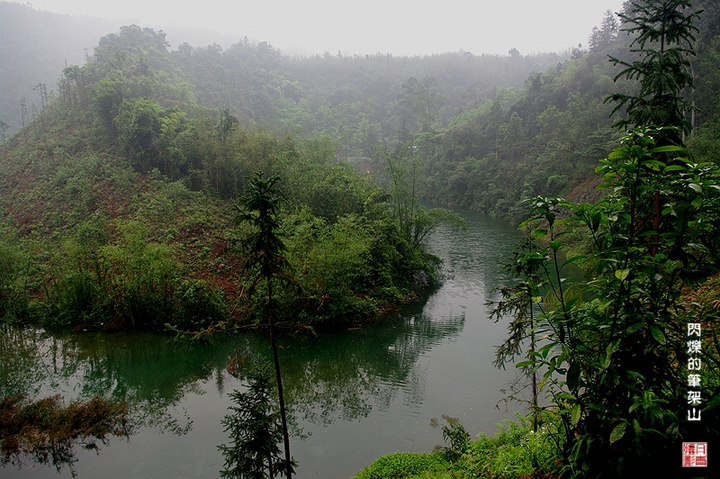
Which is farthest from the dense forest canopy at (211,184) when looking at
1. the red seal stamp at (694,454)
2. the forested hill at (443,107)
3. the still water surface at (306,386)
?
the red seal stamp at (694,454)

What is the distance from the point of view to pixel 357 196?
71.7ft

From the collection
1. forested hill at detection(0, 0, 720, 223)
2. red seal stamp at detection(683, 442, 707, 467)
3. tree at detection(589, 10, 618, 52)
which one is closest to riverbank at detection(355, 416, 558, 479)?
red seal stamp at detection(683, 442, 707, 467)

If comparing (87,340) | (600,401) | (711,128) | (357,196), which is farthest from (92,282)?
(711,128)

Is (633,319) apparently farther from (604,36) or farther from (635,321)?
(604,36)

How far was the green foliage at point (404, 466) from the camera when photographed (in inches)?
315

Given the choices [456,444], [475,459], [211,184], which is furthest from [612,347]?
[211,184]

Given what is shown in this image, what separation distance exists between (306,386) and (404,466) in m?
4.97

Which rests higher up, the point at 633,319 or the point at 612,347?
the point at 633,319

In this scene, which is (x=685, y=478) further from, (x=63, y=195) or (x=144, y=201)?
(x=63, y=195)

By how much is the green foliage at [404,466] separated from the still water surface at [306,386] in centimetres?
71

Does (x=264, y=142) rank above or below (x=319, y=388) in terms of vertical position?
above

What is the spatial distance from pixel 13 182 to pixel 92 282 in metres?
15.0

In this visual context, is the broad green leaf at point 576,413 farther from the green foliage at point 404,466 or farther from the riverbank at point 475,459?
the green foliage at point 404,466

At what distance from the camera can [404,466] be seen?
8.29 metres
